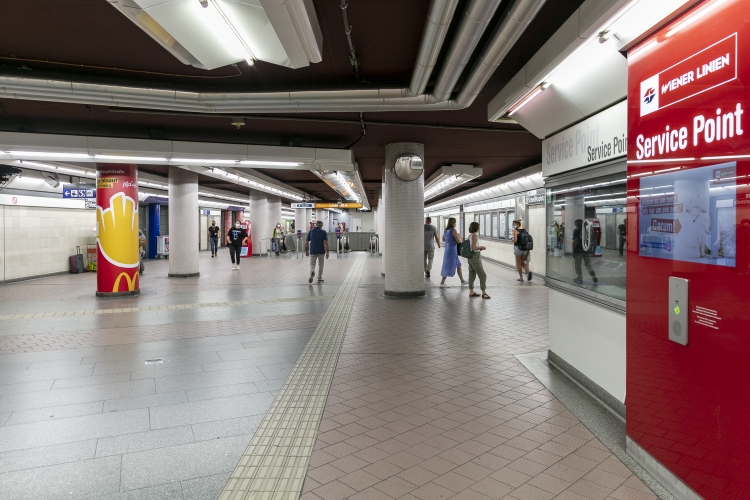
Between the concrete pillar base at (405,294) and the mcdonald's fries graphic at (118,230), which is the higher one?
the mcdonald's fries graphic at (118,230)

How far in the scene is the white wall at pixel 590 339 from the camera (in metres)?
3.65

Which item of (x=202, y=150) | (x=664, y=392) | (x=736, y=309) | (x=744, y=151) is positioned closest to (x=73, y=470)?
(x=664, y=392)

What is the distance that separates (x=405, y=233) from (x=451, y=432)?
6653 mm

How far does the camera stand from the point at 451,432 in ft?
11.3

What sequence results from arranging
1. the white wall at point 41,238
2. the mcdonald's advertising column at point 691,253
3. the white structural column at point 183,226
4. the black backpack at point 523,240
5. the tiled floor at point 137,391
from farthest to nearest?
1. the white structural column at point 183,226
2. the white wall at point 41,238
3. the black backpack at point 523,240
4. the tiled floor at point 137,391
5. the mcdonald's advertising column at point 691,253

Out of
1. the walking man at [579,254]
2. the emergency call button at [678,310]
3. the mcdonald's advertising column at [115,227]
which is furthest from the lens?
the mcdonald's advertising column at [115,227]

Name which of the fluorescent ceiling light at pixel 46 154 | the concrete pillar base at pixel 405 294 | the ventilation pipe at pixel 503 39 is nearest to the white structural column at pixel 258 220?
the concrete pillar base at pixel 405 294

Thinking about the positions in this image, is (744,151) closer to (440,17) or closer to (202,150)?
(440,17)

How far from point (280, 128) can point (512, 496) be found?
24.5 ft

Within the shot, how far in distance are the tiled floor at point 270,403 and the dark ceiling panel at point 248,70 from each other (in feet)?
10.8

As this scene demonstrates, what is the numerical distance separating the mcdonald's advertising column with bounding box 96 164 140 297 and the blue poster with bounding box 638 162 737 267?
10259 millimetres

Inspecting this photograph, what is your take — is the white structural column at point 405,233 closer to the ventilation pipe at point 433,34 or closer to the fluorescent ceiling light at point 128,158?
the fluorescent ceiling light at point 128,158

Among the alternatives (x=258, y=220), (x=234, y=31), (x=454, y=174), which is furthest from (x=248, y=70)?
(x=258, y=220)

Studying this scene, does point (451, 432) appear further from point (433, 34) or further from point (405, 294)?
point (405, 294)
